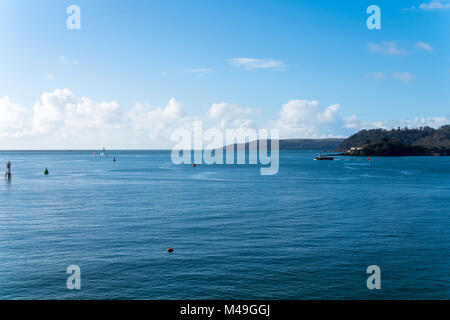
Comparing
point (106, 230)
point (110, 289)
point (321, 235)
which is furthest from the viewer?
point (106, 230)

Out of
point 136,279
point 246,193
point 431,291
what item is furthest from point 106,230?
point 246,193

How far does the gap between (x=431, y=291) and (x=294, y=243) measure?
43.4ft

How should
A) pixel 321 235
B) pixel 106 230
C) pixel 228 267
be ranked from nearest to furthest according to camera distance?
pixel 228 267 → pixel 321 235 → pixel 106 230

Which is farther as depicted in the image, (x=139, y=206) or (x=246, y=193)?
(x=246, y=193)

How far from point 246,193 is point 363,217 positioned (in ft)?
100

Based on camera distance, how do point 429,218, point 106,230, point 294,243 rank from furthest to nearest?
point 429,218
point 106,230
point 294,243

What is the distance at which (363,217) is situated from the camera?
52031 millimetres

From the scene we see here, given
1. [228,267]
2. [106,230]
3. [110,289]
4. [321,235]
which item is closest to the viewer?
[110,289]
